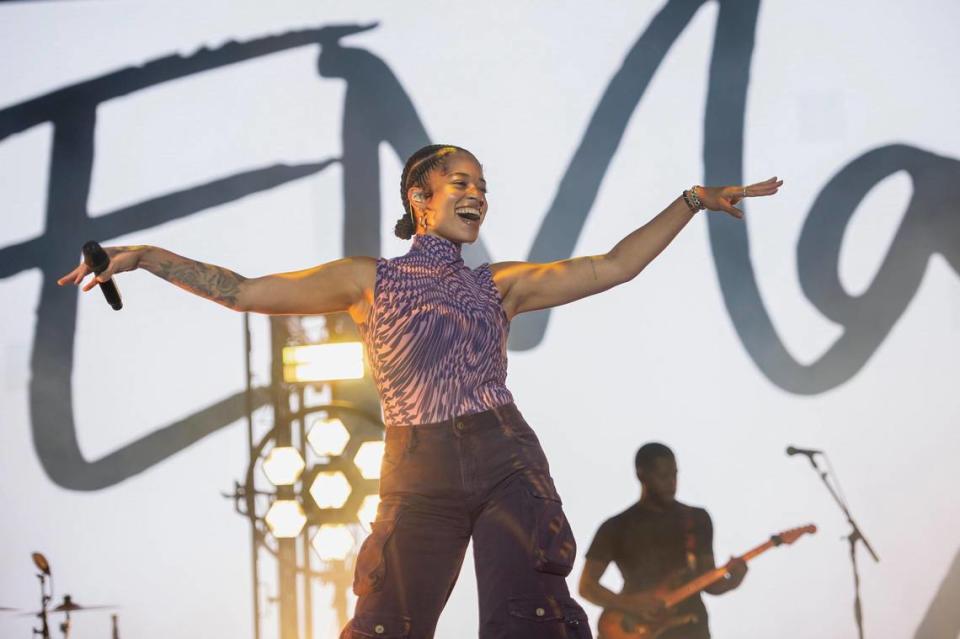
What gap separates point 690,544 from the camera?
4.96m

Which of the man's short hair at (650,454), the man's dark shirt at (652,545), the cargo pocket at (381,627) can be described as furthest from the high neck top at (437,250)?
the man's dark shirt at (652,545)

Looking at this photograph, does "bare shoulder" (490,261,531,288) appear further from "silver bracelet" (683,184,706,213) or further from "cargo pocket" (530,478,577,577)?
"cargo pocket" (530,478,577,577)

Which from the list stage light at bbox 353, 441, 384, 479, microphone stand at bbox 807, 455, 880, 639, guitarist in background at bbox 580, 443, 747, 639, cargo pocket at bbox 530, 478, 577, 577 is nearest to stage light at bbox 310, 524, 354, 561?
stage light at bbox 353, 441, 384, 479

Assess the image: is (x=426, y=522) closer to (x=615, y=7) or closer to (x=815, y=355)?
(x=815, y=355)

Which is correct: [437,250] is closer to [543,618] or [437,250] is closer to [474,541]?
[474,541]

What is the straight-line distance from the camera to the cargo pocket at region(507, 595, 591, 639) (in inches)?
77.5

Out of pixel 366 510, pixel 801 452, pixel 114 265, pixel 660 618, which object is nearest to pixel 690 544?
pixel 660 618

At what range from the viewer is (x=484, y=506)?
6.78 ft

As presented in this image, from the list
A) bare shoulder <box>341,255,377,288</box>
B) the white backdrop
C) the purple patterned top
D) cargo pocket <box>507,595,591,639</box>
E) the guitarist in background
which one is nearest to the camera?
cargo pocket <box>507,595,591,639</box>

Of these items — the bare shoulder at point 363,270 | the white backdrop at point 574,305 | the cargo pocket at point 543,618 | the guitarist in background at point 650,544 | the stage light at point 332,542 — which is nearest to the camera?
the cargo pocket at point 543,618

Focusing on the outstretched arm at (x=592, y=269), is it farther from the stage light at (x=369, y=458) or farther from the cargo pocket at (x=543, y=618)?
the stage light at (x=369, y=458)

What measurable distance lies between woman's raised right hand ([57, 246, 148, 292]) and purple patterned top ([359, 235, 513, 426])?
48cm

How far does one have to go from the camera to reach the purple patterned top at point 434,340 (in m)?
2.18

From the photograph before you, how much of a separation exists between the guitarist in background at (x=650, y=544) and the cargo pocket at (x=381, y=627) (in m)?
3.01
